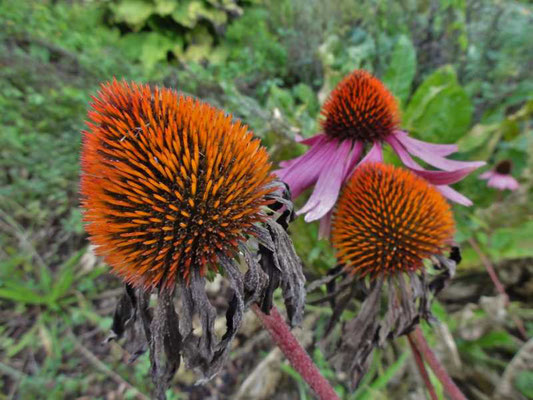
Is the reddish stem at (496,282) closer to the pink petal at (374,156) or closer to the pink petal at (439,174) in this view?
the pink petal at (439,174)

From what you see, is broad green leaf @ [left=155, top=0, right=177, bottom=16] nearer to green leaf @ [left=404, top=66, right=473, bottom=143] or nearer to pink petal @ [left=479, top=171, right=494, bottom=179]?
green leaf @ [left=404, top=66, right=473, bottom=143]

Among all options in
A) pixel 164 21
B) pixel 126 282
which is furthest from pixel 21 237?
pixel 164 21

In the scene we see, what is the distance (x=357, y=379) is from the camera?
3.14 ft

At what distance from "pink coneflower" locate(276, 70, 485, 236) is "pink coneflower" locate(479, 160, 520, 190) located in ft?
2.40

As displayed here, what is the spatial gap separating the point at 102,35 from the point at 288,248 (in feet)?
9.93

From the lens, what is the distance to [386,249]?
2.96 feet

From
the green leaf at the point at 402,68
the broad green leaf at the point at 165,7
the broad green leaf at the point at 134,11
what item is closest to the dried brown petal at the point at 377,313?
the green leaf at the point at 402,68

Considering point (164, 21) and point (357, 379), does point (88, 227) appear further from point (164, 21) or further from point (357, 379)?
point (164, 21)

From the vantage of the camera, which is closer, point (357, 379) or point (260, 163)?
point (260, 163)

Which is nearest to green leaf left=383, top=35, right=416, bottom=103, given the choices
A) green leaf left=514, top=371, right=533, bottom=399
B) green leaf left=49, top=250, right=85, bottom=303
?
green leaf left=514, top=371, right=533, bottom=399

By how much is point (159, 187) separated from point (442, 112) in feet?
5.11

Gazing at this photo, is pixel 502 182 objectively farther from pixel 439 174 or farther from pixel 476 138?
pixel 439 174

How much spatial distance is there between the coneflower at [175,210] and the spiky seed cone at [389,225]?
0.95 feet

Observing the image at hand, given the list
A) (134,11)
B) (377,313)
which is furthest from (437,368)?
(134,11)
